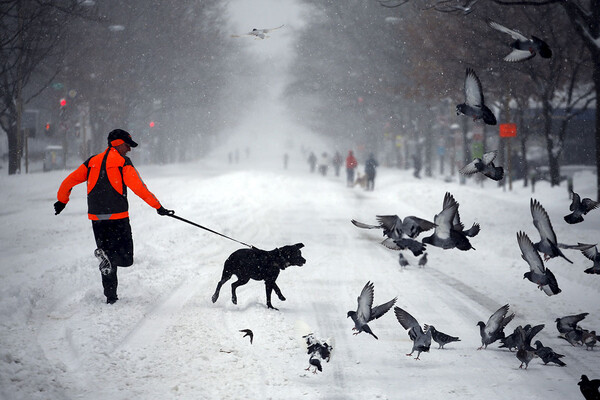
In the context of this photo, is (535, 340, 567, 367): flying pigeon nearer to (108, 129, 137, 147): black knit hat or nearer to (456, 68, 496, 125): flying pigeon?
(456, 68, 496, 125): flying pigeon

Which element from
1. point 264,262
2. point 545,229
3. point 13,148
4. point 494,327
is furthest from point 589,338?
point 13,148

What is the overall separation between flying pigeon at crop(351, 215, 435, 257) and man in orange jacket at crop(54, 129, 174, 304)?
2.51 metres

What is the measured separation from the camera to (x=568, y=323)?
554cm

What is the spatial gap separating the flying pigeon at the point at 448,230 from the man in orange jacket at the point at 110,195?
2.91 meters

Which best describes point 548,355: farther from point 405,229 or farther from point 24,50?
point 24,50

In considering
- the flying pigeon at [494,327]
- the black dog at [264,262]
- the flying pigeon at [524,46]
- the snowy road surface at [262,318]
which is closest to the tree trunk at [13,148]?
the snowy road surface at [262,318]

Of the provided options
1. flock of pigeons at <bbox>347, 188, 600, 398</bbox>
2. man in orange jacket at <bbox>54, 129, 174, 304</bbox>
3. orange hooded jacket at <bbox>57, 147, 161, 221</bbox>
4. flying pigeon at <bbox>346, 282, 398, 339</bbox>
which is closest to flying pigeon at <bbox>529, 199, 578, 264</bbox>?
flock of pigeons at <bbox>347, 188, 600, 398</bbox>

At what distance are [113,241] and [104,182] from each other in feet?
2.21

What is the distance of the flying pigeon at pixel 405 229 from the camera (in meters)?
4.87

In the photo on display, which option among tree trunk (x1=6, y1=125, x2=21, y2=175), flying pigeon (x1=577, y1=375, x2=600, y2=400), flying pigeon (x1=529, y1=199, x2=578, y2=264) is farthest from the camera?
tree trunk (x1=6, y1=125, x2=21, y2=175)

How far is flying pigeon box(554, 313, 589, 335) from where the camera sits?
216 inches

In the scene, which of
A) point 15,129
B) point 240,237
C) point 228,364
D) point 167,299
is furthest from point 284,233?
point 15,129

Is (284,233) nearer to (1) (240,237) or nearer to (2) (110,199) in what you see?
(1) (240,237)

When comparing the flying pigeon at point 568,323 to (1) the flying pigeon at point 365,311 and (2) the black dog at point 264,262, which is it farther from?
(2) the black dog at point 264,262
